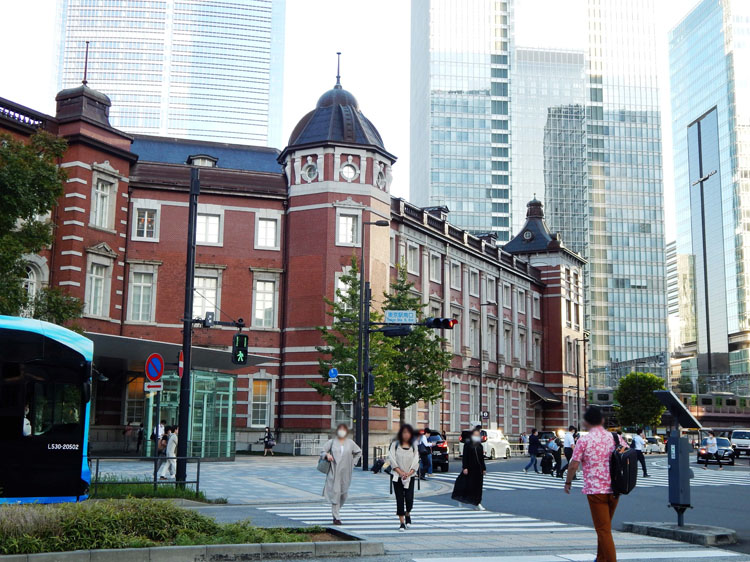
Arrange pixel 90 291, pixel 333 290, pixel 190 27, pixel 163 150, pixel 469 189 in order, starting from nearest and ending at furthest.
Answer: pixel 90 291 < pixel 333 290 < pixel 163 150 < pixel 469 189 < pixel 190 27

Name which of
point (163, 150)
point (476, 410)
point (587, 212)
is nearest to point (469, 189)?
point (587, 212)

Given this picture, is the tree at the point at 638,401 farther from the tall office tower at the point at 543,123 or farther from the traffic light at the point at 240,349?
the traffic light at the point at 240,349

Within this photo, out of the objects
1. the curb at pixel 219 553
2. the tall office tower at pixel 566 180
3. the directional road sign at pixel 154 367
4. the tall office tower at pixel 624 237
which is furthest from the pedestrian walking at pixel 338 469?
the tall office tower at pixel 566 180

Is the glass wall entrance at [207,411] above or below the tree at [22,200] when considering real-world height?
below

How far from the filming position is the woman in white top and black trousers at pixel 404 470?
44.7 feet

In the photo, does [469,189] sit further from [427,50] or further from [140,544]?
[140,544]

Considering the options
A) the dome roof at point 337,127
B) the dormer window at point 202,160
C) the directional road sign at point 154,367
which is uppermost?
the dome roof at point 337,127

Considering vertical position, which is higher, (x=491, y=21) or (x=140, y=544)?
(x=491, y=21)

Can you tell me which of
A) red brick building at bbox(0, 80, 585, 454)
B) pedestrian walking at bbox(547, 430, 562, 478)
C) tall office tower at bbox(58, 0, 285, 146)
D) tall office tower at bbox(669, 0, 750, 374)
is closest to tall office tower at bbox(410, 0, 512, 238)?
tall office tower at bbox(669, 0, 750, 374)

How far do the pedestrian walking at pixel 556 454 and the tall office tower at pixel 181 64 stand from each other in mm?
148653

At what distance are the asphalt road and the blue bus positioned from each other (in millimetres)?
8518

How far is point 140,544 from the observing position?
928 cm

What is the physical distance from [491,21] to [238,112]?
71125mm

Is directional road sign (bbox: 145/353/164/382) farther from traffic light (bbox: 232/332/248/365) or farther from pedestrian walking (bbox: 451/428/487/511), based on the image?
pedestrian walking (bbox: 451/428/487/511)
